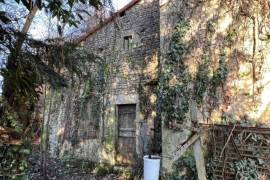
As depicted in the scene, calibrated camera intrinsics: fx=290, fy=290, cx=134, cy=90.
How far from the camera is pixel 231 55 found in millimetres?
6219

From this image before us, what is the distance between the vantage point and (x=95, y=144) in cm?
941

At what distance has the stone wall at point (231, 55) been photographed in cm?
589

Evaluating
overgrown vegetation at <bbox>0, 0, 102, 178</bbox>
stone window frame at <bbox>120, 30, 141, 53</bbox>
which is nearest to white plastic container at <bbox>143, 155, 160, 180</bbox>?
overgrown vegetation at <bbox>0, 0, 102, 178</bbox>

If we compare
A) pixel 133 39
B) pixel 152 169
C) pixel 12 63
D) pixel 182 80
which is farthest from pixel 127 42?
pixel 12 63

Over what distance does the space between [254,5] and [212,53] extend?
1.29 metres

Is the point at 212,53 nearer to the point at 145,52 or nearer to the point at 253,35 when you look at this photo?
the point at 253,35

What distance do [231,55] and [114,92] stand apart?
405 cm

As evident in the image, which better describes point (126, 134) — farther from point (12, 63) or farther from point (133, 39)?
point (12, 63)

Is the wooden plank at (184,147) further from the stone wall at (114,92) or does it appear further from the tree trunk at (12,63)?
the stone wall at (114,92)

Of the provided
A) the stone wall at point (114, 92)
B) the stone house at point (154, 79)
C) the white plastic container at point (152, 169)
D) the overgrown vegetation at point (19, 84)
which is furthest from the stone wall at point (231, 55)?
the overgrown vegetation at point (19, 84)

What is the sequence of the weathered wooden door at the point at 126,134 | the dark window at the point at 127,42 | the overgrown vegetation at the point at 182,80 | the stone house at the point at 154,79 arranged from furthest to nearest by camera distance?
the dark window at the point at 127,42 → the weathered wooden door at the point at 126,134 → the overgrown vegetation at the point at 182,80 → the stone house at the point at 154,79

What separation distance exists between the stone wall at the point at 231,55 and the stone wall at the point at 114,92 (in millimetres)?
1469

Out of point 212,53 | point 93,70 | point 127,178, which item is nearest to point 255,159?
point 212,53

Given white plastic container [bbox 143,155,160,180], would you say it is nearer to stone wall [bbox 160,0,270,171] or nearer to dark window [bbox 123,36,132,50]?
stone wall [bbox 160,0,270,171]
